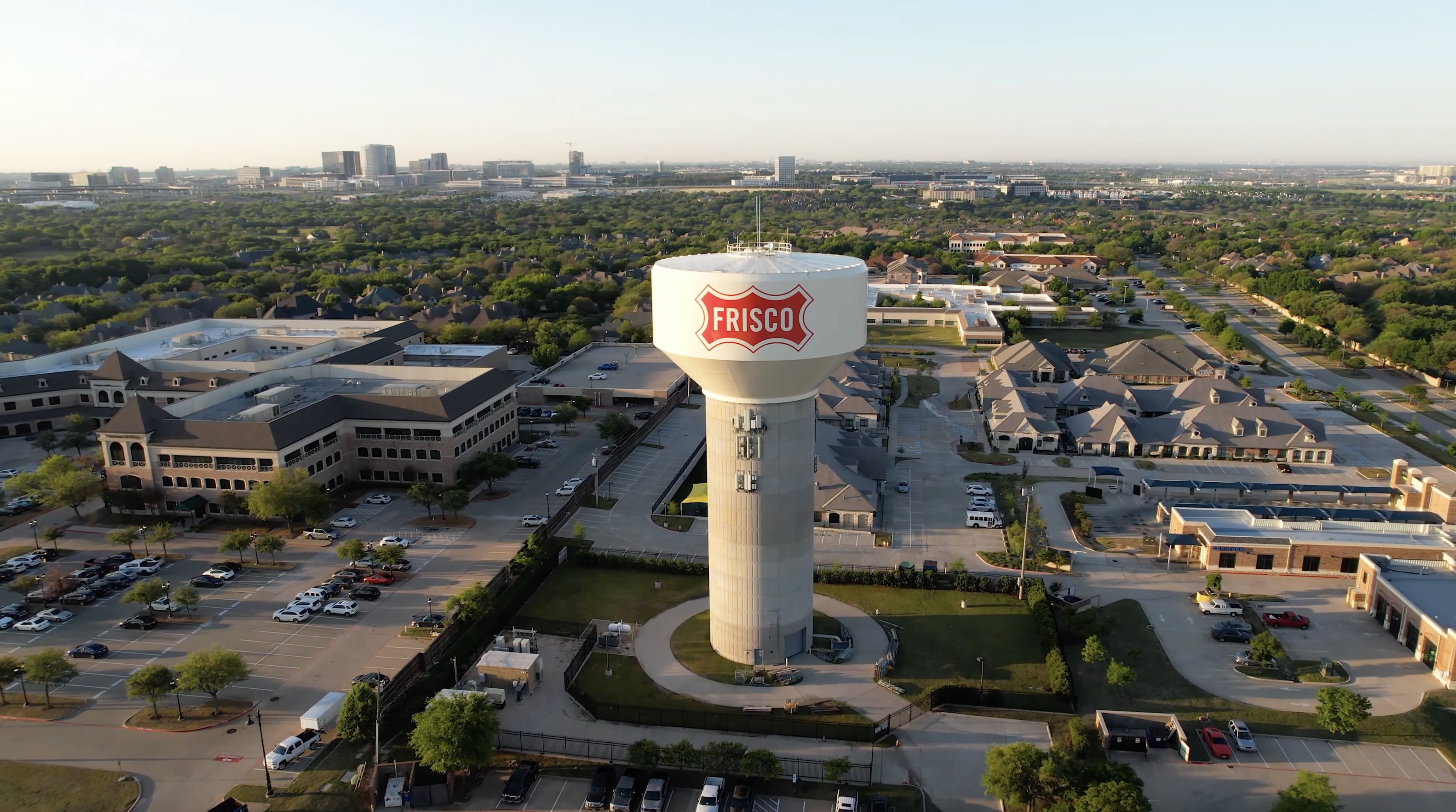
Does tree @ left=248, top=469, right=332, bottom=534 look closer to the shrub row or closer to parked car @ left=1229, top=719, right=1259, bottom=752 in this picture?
the shrub row

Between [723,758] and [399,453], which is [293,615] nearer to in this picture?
[399,453]

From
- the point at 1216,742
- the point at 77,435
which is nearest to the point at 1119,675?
the point at 1216,742

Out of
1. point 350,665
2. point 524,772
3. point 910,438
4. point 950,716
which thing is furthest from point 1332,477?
point 350,665

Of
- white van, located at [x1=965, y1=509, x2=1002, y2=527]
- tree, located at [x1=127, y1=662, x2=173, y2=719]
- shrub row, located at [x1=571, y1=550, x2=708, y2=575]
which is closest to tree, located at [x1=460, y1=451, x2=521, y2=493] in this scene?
shrub row, located at [x1=571, y1=550, x2=708, y2=575]

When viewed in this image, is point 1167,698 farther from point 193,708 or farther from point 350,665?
point 193,708

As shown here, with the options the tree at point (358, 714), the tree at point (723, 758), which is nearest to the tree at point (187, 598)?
the tree at point (358, 714)

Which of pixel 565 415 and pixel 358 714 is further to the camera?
pixel 565 415

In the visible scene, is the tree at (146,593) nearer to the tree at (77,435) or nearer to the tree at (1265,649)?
the tree at (77,435)
